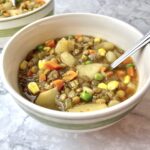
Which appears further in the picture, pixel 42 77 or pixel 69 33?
pixel 69 33

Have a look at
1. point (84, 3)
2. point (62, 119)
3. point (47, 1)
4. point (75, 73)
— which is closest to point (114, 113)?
point (62, 119)

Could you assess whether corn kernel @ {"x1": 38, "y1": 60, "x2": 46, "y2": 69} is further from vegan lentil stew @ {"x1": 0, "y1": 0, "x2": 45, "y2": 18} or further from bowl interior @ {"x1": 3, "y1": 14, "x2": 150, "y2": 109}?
vegan lentil stew @ {"x1": 0, "y1": 0, "x2": 45, "y2": 18}

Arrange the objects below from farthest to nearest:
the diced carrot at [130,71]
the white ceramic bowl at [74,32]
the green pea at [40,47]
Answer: the green pea at [40,47] → the diced carrot at [130,71] → the white ceramic bowl at [74,32]

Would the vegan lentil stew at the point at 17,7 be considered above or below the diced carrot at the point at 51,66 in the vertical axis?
below

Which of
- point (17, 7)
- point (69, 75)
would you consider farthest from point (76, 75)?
Result: point (17, 7)

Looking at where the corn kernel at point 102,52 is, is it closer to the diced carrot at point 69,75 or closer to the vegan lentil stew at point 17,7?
the diced carrot at point 69,75

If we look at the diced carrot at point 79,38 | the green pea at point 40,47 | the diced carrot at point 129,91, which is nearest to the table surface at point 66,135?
the diced carrot at point 129,91

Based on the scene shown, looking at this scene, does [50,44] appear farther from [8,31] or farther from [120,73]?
[120,73]
